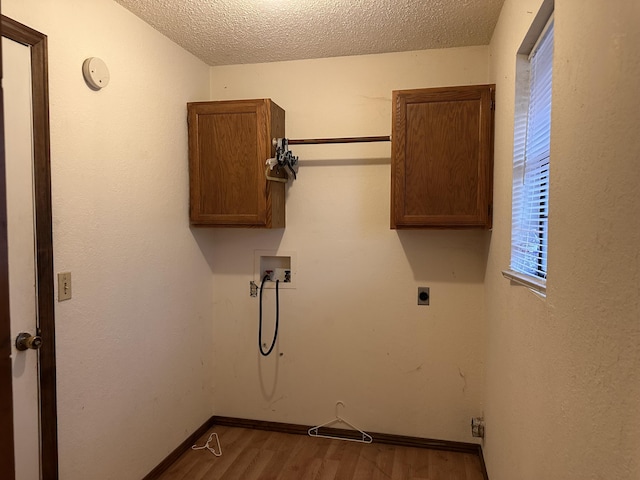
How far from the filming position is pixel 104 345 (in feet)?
6.56

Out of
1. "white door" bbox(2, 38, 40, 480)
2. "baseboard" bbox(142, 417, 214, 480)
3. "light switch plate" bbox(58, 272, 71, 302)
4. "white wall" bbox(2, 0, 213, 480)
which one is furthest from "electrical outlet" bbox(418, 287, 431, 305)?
"white door" bbox(2, 38, 40, 480)

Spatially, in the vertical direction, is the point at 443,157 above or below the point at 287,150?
below

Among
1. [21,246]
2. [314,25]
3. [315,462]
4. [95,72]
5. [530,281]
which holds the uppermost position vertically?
[314,25]

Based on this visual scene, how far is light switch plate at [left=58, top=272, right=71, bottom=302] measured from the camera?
5.76ft

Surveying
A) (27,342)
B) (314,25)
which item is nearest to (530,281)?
(314,25)

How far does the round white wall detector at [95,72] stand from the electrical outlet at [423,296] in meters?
2.06

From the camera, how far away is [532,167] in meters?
1.63

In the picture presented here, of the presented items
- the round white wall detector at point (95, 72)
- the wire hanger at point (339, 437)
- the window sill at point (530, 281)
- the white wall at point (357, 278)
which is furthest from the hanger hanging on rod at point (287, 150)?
the wire hanger at point (339, 437)

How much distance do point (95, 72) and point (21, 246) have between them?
2.67 feet

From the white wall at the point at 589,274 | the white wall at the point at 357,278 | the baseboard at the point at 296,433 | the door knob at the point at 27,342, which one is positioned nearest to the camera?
the white wall at the point at 589,274

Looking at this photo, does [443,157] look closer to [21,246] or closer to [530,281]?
[530,281]

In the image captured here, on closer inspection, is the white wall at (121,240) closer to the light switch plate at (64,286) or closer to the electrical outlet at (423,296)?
the light switch plate at (64,286)

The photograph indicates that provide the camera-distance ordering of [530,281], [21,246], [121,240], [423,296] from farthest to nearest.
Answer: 1. [423,296]
2. [121,240]
3. [21,246]
4. [530,281]

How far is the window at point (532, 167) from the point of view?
1.46 meters
